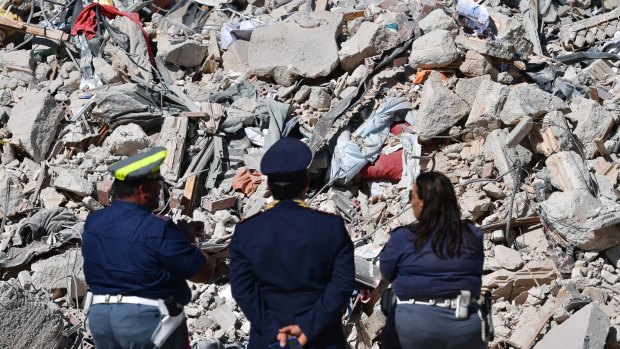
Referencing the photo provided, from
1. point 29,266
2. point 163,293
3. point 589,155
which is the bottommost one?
point 29,266

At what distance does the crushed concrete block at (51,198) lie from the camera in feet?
22.9

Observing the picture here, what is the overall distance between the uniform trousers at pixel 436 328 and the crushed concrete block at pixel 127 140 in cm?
420

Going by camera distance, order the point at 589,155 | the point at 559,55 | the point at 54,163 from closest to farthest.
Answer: the point at 589,155, the point at 54,163, the point at 559,55

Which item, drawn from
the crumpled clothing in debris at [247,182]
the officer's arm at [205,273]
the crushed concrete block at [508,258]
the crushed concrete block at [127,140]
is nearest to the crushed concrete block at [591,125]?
the crushed concrete block at [508,258]

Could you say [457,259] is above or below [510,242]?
above

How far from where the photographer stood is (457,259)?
12.0 ft

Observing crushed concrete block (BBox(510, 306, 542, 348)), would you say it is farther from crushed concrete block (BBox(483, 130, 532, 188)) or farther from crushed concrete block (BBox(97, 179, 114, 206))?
crushed concrete block (BBox(97, 179, 114, 206))

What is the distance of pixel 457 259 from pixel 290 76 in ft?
15.3

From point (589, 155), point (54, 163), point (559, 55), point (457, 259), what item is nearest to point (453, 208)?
point (457, 259)

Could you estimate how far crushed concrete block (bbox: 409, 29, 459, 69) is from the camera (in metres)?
7.35

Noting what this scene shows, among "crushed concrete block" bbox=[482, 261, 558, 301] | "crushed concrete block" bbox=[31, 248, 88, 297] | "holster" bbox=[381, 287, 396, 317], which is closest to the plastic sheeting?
"crushed concrete block" bbox=[482, 261, 558, 301]

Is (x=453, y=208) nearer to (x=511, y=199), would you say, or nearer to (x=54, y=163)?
(x=511, y=199)

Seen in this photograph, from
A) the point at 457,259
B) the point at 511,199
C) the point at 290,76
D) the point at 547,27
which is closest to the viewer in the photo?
the point at 457,259

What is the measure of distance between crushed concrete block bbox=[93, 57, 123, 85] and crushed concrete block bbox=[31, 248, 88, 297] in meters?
2.55
